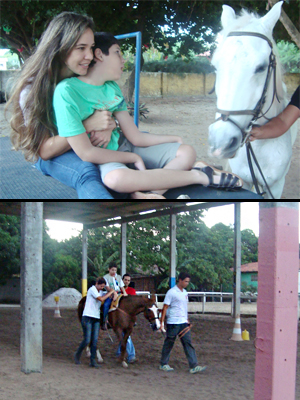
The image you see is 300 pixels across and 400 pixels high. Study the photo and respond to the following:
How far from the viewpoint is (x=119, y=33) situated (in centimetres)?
129

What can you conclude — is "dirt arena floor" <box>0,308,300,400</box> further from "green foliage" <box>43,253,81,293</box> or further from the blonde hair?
"green foliage" <box>43,253,81,293</box>

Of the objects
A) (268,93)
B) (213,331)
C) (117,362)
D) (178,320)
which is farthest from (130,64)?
(213,331)

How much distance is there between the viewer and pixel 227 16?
1.36 metres

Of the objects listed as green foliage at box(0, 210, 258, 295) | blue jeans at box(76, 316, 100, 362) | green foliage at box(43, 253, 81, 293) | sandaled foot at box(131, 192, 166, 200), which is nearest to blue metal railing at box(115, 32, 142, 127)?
sandaled foot at box(131, 192, 166, 200)

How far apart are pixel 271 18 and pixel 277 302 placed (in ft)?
5.54

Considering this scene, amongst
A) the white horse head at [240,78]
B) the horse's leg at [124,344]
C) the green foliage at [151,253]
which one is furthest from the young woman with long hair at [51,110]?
the green foliage at [151,253]

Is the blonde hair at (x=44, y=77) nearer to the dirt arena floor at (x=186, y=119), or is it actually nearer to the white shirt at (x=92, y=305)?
the dirt arena floor at (x=186, y=119)

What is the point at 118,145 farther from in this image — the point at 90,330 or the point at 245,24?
the point at 90,330

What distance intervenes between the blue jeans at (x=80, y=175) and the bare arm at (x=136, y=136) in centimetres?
15

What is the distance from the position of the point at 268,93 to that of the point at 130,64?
50cm

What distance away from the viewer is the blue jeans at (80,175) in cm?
127

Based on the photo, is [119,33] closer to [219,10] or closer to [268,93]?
[219,10]

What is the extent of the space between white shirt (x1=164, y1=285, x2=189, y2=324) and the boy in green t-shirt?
2768 millimetres

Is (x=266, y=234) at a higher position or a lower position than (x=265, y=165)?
lower
